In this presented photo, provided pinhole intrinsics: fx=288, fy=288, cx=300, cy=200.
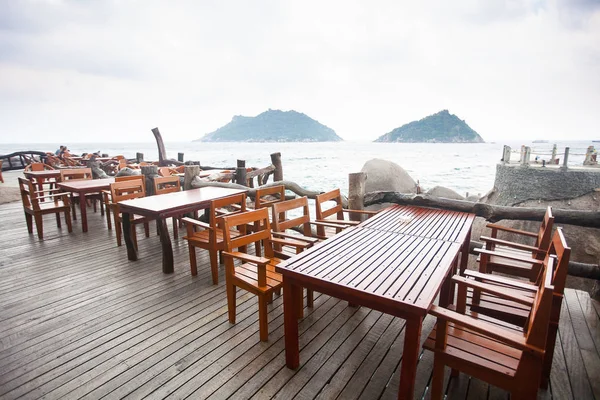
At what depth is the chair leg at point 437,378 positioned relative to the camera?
1.52m

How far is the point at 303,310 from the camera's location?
2.68 meters

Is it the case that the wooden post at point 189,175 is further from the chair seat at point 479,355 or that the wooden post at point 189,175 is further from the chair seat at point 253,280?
the chair seat at point 479,355

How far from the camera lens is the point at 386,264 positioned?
1.92m

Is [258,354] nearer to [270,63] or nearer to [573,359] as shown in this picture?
[573,359]

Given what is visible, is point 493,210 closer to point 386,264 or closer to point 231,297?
point 386,264

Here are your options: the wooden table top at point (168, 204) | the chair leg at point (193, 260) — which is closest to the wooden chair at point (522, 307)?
the chair leg at point (193, 260)

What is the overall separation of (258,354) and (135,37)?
14046 millimetres

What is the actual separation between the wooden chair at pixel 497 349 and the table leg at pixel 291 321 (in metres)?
0.81

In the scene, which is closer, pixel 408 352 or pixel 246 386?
pixel 408 352

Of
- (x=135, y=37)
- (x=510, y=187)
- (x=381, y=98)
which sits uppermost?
(x=381, y=98)

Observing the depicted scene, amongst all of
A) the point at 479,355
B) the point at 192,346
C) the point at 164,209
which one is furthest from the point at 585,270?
the point at 164,209

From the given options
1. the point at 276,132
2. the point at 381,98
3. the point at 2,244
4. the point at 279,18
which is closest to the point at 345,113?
the point at 381,98

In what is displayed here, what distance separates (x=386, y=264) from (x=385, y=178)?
15.2m

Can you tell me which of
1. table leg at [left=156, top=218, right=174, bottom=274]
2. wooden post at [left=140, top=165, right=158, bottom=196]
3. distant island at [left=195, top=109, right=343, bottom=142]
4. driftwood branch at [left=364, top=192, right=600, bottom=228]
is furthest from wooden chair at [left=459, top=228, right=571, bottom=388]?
distant island at [left=195, top=109, right=343, bottom=142]
